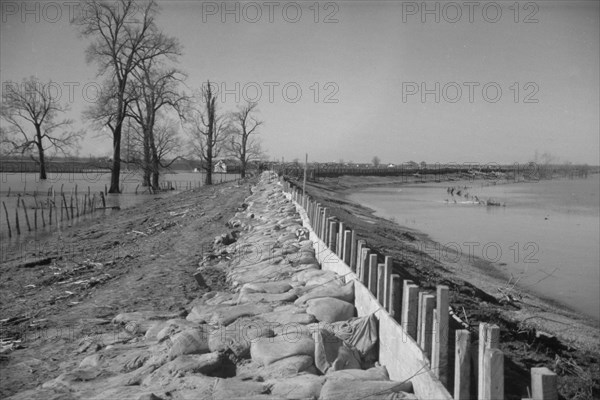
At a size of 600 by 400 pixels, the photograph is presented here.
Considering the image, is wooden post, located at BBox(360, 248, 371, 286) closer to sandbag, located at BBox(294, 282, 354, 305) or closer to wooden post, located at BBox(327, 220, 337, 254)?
sandbag, located at BBox(294, 282, 354, 305)

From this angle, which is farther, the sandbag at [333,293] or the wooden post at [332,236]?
the wooden post at [332,236]

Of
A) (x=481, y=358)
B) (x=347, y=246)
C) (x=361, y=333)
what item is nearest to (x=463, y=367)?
(x=481, y=358)

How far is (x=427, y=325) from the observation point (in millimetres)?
3385

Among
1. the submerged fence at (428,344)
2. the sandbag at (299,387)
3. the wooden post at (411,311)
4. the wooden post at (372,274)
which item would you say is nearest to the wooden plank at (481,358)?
the submerged fence at (428,344)

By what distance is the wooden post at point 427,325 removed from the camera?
3361 millimetres

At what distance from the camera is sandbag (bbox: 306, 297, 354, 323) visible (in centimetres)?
466

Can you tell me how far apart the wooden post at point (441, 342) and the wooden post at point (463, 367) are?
21 cm

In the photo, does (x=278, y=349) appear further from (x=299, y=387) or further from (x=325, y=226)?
(x=325, y=226)

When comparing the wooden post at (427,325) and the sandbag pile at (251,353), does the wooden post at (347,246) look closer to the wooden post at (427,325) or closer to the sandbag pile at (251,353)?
the sandbag pile at (251,353)

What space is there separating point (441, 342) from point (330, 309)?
1658 mm

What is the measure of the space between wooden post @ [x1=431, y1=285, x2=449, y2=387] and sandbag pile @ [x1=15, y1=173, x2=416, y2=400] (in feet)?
0.79

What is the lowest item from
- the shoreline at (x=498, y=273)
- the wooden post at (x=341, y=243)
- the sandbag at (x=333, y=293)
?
the shoreline at (x=498, y=273)

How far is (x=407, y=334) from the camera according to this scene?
3.60 metres

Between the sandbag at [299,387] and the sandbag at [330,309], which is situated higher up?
the sandbag at [330,309]
